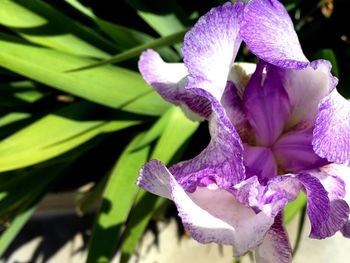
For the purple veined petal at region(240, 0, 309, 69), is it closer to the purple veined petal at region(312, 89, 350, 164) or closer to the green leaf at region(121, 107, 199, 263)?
the purple veined petal at region(312, 89, 350, 164)

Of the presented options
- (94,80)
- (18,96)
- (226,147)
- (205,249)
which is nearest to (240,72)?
(226,147)

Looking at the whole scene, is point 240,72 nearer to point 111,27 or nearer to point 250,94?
point 250,94

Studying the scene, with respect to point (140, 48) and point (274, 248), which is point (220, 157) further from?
point (140, 48)

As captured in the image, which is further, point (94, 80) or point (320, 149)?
point (94, 80)

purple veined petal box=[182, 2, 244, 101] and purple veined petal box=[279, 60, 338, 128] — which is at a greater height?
purple veined petal box=[182, 2, 244, 101]

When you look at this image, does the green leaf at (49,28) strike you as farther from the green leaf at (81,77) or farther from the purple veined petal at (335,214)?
the purple veined petal at (335,214)

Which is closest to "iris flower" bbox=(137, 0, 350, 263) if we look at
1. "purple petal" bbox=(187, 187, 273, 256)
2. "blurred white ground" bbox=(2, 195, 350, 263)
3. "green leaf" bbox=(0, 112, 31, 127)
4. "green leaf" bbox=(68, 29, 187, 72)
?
"purple petal" bbox=(187, 187, 273, 256)

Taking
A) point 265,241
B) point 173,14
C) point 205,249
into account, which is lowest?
point 205,249
